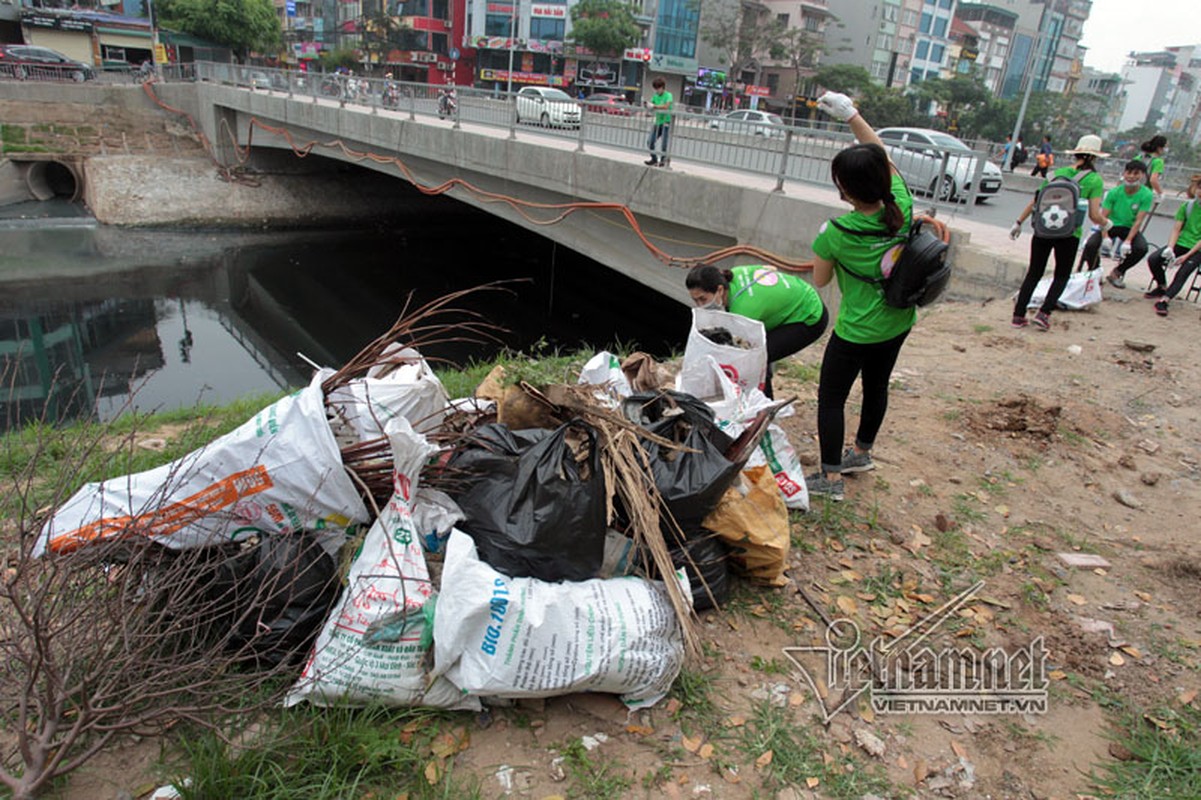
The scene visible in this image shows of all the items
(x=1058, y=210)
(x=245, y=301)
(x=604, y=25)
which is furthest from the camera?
(x=604, y=25)

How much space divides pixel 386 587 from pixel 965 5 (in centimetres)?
9140

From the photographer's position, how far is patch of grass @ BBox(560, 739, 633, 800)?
192 cm

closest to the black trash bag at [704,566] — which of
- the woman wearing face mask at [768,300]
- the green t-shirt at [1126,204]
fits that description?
the woman wearing face mask at [768,300]

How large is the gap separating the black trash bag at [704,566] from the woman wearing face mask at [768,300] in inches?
55.3

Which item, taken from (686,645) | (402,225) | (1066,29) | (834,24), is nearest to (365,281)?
(402,225)

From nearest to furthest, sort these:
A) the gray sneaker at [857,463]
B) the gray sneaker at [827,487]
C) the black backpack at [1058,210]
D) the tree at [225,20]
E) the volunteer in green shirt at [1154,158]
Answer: the gray sneaker at [827,487] < the gray sneaker at [857,463] < the black backpack at [1058,210] < the volunteer in green shirt at [1154,158] < the tree at [225,20]

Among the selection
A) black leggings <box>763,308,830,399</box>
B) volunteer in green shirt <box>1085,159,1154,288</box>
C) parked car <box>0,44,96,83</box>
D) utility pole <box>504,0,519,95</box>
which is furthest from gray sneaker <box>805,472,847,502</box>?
utility pole <box>504,0,519,95</box>

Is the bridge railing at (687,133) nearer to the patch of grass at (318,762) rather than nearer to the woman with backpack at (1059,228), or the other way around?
the woman with backpack at (1059,228)

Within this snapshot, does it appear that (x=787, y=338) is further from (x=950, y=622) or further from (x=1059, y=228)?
(x=1059, y=228)

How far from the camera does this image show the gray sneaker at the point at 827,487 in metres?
3.32

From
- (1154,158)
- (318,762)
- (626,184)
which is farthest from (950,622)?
(1154,158)

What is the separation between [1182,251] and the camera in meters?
7.16

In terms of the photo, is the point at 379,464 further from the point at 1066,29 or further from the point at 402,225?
the point at 1066,29

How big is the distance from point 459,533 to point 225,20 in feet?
168
